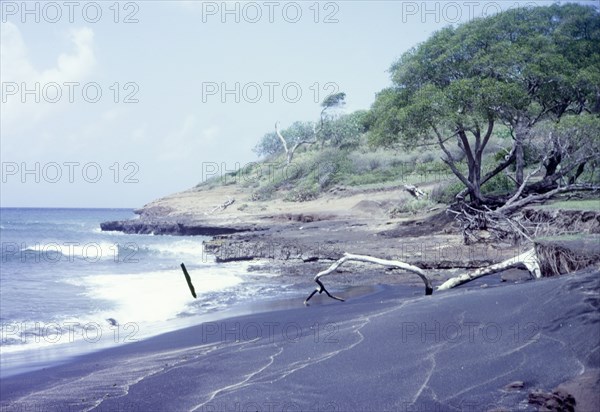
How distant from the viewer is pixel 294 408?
5.66 metres

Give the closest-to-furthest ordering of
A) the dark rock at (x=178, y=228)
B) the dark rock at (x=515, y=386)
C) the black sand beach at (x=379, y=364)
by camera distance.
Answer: the dark rock at (x=515, y=386) < the black sand beach at (x=379, y=364) < the dark rock at (x=178, y=228)

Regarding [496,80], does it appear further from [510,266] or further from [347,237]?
[510,266]

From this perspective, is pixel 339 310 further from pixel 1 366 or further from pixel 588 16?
pixel 588 16

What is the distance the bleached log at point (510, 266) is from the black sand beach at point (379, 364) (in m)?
1.95

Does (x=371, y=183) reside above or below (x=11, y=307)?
above

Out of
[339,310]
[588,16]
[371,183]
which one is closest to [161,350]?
[339,310]

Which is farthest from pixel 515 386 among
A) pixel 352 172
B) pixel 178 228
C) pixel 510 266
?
pixel 352 172

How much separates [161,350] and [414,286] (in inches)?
241

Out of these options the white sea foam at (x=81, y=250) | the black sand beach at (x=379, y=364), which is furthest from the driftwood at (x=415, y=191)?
the black sand beach at (x=379, y=364)

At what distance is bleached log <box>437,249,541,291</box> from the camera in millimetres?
10914

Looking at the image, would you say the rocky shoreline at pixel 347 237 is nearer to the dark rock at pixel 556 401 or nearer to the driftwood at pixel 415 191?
the driftwood at pixel 415 191

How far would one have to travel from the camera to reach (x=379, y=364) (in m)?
6.60

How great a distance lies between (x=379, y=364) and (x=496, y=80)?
17.0 metres

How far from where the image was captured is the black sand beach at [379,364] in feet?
18.3
